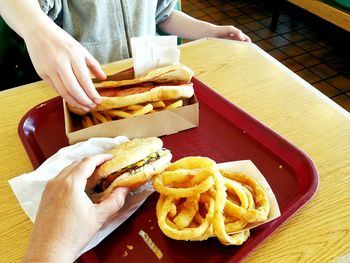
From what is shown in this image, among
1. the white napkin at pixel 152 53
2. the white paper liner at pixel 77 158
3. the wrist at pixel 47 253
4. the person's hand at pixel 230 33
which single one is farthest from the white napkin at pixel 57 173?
the person's hand at pixel 230 33

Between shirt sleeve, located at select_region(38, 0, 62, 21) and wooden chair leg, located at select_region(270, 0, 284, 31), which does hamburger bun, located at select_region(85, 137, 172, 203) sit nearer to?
shirt sleeve, located at select_region(38, 0, 62, 21)

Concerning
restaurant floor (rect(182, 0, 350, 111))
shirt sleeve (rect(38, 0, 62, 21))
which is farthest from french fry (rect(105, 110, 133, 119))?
restaurant floor (rect(182, 0, 350, 111))

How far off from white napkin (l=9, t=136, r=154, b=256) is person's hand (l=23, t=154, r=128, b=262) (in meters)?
0.06

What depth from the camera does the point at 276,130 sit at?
3.36ft

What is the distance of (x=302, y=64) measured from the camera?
2.87m

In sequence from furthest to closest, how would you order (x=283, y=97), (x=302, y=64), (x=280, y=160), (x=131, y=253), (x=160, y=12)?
(x=302, y=64) < (x=160, y=12) < (x=283, y=97) < (x=280, y=160) < (x=131, y=253)

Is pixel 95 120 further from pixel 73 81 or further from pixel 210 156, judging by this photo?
pixel 210 156

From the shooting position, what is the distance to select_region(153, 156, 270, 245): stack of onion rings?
28.2 inches

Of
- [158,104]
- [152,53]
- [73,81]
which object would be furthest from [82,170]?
[152,53]

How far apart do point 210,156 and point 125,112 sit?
0.27 metres

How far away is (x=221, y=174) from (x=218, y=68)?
57cm

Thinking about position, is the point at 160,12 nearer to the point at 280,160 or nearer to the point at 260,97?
the point at 260,97

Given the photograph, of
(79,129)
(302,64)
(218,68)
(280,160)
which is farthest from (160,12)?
(302,64)

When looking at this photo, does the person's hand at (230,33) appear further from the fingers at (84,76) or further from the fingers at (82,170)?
the fingers at (82,170)
